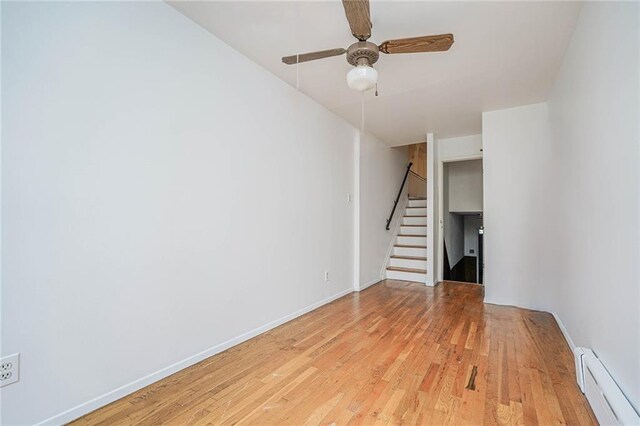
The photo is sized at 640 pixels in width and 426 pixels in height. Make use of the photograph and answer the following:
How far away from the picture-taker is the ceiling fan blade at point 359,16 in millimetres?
1512

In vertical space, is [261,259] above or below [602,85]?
below

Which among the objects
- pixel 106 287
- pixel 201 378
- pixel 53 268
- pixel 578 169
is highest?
pixel 578 169

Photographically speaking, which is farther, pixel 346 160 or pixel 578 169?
pixel 346 160

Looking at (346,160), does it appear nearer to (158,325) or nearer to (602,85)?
(602,85)

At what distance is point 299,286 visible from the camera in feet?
10.4

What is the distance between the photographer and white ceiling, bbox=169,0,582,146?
1.93 meters

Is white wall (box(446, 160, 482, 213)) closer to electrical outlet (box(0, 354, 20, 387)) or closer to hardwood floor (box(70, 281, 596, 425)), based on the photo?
hardwood floor (box(70, 281, 596, 425))

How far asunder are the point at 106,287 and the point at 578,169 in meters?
3.23

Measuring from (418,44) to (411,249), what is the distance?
4173 mm

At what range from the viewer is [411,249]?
546 cm

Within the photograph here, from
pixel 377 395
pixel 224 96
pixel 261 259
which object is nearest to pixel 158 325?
pixel 261 259

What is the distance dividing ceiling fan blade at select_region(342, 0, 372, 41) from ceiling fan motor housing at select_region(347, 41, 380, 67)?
0.06 metres

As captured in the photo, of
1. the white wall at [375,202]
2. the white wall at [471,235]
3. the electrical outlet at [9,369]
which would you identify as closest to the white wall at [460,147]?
the white wall at [375,202]

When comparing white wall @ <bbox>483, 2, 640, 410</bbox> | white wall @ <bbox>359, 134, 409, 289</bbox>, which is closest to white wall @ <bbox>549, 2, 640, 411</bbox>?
white wall @ <bbox>483, 2, 640, 410</bbox>
